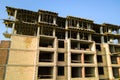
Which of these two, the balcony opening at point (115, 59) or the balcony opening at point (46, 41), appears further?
the balcony opening at point (115, 59)

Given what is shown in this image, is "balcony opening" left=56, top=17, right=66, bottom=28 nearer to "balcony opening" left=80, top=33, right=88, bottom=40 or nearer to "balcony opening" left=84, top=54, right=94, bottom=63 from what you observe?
"balcony opening" left=80, top=33, right=88, bottom=40

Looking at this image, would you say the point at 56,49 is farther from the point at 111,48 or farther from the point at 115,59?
the point at 115,59

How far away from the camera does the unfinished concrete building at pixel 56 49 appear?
2708 cm

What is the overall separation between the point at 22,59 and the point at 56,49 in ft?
26.8

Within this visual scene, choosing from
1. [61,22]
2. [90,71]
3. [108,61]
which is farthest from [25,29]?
[108,61]

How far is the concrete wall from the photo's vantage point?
25.7 metres

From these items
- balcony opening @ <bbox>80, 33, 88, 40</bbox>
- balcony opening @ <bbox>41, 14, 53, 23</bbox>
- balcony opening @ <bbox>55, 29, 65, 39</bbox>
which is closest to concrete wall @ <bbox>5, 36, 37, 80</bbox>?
balcony opening @ <bbox>41, 14, 53, 23</bbox>

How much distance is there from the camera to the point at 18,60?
1049 inches

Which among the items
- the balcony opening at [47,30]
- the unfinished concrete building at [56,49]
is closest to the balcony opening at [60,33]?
the unfinished concrete building at [56,49]

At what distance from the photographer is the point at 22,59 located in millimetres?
27078

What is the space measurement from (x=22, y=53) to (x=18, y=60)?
1.76 m

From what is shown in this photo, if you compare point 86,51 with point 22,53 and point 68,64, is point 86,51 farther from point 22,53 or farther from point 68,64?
point 22,53

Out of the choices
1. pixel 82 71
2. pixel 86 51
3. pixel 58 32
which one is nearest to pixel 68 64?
pixel 82 71

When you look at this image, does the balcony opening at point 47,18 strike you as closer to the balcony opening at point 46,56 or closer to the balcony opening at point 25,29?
the balcony opening at point 25,29
